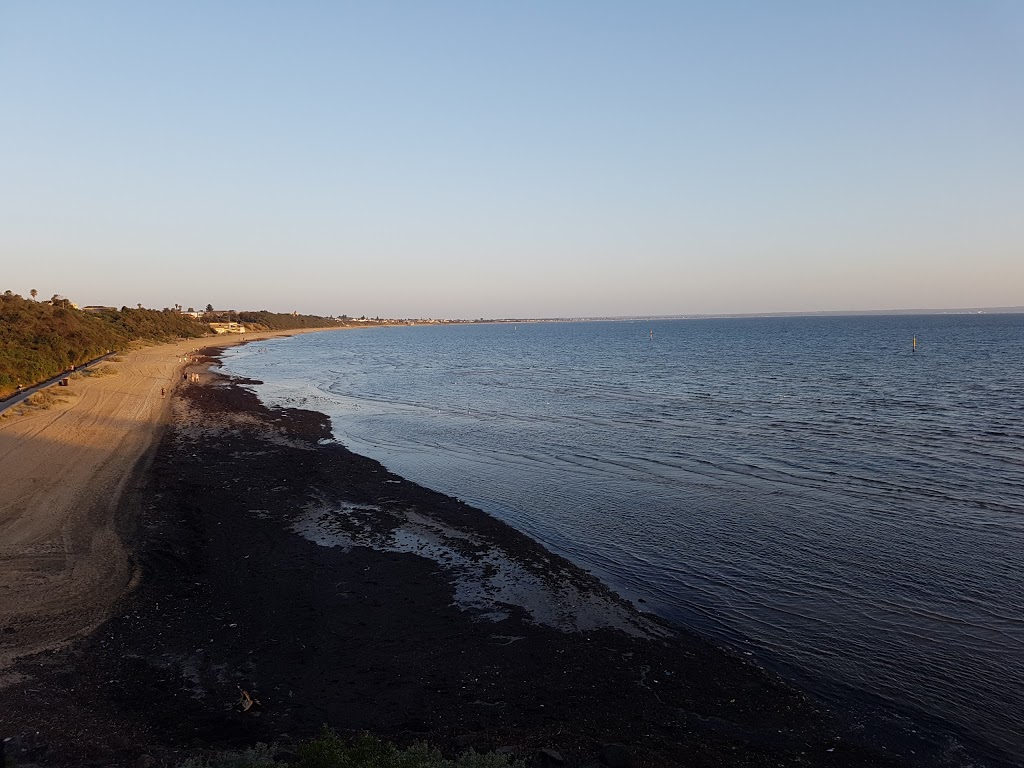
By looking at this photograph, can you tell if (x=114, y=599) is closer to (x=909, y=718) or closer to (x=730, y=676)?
(x=730, y=676)

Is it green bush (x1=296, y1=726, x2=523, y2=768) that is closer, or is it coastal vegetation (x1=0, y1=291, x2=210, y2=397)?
green bush (x1=296, y1=726, x2=523, y2=768)

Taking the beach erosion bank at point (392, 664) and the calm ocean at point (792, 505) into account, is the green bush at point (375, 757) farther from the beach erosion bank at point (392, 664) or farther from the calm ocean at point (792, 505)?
the calm ocean at point (792, 505)

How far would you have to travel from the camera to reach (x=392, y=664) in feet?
34.1

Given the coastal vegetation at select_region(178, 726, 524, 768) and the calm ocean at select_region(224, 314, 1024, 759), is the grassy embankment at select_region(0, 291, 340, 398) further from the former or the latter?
the coastal vegetation at select_region(178, 726, 524, 768)

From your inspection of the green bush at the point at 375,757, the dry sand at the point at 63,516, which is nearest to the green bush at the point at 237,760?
the green bush at the point at 375,757

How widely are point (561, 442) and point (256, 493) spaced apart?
1412 centimetres

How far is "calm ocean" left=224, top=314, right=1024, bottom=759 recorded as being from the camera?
11078 millimetres

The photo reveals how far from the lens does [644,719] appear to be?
8922 mm

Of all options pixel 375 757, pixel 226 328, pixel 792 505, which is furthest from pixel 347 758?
pixel 226 328

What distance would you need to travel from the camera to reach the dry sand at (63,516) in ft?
38.4

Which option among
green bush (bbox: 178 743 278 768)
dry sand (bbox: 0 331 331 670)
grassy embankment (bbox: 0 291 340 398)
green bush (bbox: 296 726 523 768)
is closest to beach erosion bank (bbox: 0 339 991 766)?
green bush (bbox: 178 743 278 768)

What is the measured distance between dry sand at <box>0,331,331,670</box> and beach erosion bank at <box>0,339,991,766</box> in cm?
62

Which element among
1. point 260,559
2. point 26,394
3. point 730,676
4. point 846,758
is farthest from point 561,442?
point 26,394

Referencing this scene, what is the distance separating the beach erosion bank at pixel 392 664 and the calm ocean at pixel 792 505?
1.45 metres
